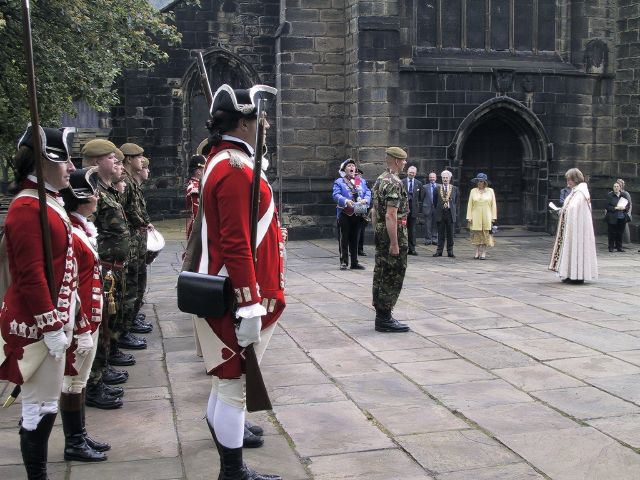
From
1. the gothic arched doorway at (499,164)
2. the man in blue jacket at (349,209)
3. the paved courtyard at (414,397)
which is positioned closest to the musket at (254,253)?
the paved courtyard at (414,397)

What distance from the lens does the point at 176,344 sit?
810 cm

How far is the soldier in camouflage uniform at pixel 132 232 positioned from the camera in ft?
23.6

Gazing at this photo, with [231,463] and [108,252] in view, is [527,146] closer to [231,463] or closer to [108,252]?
[108,252]

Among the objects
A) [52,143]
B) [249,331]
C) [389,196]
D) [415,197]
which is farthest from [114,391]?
[415,197]

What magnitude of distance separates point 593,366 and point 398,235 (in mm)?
2406

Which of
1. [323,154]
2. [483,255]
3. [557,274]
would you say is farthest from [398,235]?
[323,154]

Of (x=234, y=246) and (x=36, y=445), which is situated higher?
(x=234, y=246)

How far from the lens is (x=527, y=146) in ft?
66.9

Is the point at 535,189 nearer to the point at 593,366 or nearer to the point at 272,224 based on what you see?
the point at 593,366

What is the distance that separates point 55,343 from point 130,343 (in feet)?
12.6

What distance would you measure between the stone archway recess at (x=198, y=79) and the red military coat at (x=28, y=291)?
1839 centimetres

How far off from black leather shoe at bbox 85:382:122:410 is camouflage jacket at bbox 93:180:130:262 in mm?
999

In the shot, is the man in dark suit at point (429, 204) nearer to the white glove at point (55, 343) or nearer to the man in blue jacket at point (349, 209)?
the man in blue jacket at point (349, 209)

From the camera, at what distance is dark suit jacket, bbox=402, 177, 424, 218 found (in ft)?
54.3
